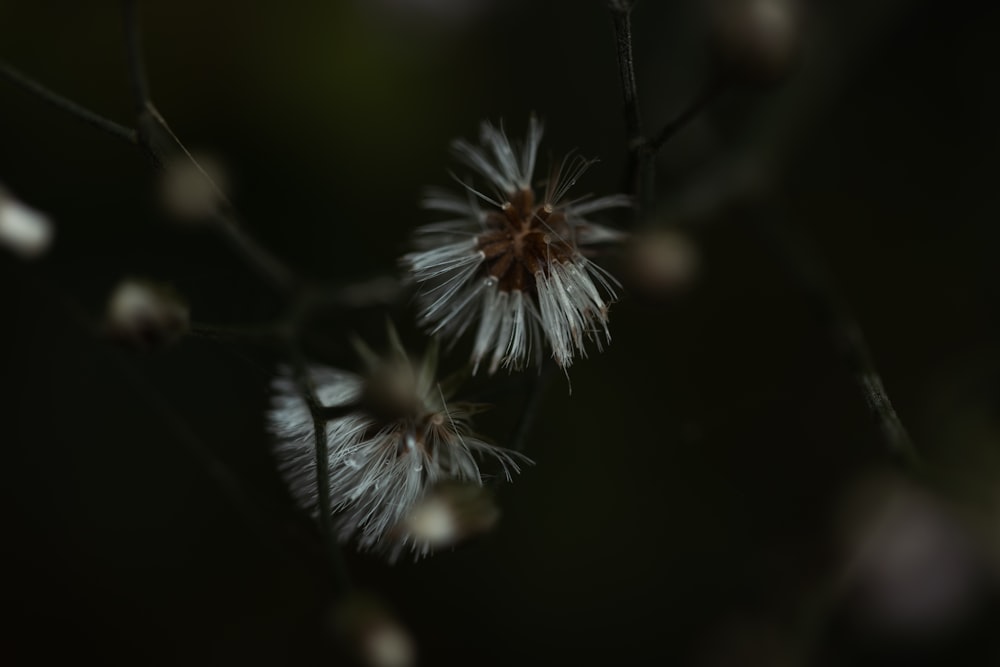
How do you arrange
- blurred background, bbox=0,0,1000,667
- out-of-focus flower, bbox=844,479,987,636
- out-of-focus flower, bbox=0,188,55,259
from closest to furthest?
1. out-of-focus flower, bbox=0,188,55,259
2. out-of-focus flower, bbox=844,479,987,636
3. blurred background, bbox=0,0,1000,667

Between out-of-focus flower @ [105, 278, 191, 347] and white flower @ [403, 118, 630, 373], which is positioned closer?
out-of-focus flower @ [105, 278, 191, 347]

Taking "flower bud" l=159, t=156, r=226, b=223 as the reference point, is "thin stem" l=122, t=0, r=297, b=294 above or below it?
above

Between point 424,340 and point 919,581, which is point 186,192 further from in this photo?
point 919,581

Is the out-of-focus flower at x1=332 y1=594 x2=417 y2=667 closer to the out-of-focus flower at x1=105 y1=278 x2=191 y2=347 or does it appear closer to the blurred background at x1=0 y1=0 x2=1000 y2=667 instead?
the out-of-focus flower at x1=105 y1=278 x2=191 y2=347

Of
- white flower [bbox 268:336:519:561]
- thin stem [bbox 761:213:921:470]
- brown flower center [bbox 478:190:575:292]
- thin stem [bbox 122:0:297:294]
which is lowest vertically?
thin stem [bbox 761:213:921:470]


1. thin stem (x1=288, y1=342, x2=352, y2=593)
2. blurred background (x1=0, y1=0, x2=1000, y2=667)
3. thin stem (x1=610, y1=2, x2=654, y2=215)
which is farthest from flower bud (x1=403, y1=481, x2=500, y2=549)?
blurred background (x1=0, y1=0, x2=1000, y2=667)

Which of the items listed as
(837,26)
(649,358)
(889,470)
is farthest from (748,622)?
(837,26)

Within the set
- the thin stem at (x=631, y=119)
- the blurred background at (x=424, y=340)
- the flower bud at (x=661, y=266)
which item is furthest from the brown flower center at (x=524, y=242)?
the blurred background at (x=424, y=340)

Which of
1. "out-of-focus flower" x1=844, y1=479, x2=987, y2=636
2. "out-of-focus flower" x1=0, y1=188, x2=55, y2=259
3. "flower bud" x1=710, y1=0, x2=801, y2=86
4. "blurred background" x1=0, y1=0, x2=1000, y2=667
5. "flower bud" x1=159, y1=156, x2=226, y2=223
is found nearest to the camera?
"flower bud" x1=710, y1=0, x2=801, y2=86
